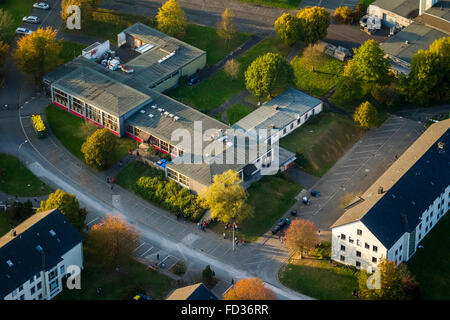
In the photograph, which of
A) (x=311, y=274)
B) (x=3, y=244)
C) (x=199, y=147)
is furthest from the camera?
(x=199, y=147)

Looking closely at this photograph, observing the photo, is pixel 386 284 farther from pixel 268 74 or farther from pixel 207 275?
pixel 268 74

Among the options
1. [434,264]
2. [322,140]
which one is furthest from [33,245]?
[434,264]

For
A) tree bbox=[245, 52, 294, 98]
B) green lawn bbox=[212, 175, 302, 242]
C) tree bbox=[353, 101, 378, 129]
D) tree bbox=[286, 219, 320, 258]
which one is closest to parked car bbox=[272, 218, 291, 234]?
green lawn bbox=[212, 175, 302, 242]

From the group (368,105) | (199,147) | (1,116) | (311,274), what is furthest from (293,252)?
(1,116)

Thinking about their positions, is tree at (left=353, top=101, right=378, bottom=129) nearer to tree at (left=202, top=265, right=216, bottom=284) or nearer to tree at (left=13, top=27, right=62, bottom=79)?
tree at (left=202, top=265, right=216, bottom=284)

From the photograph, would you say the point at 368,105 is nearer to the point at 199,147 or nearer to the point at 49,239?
the point at 199,147

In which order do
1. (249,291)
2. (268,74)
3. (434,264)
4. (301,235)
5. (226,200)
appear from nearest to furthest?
(249,291)
(301,235)
(434,264)
(226,200)
(268,74)

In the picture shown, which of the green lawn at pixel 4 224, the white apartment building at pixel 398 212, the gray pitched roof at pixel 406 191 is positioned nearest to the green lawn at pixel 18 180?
the green lawn at pixel 4 224
